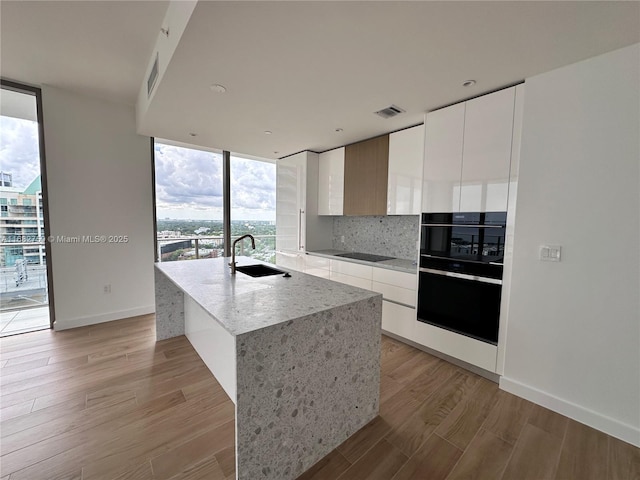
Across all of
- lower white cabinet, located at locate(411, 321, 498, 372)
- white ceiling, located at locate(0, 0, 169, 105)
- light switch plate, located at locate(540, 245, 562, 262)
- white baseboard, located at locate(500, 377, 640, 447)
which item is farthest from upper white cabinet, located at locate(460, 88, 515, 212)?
white ceiling, located at locate(0, 0, 169, 105)

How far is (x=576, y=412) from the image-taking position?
179 cm

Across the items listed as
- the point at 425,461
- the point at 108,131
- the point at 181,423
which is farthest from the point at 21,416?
the point at 108,131

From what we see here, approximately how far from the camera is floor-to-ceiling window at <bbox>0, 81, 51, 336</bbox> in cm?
281

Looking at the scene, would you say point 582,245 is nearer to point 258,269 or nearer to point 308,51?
point 308,51

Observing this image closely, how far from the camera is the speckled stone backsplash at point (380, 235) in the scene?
333 cm

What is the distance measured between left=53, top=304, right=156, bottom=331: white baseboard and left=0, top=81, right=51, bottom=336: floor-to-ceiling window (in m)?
0.19

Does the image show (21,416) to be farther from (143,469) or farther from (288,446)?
(288,446)

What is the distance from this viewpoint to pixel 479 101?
2156 mm

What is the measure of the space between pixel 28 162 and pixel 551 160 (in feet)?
16.5

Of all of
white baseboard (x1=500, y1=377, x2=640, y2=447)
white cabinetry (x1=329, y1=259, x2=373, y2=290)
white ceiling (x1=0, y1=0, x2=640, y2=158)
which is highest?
white ceiling (x1=0, y1=0, x2=640, y2=158)

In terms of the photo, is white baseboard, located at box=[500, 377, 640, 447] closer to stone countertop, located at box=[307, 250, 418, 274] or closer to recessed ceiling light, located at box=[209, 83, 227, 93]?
stone countertop, located at box=[307, 250, 418, 274]

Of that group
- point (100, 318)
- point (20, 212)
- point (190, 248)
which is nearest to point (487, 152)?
point (190, 248)

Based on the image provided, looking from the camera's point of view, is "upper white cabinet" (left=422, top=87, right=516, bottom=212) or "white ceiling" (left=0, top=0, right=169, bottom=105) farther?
"upper white cabinet" (left=422, top=87, right=516, bottom=212)

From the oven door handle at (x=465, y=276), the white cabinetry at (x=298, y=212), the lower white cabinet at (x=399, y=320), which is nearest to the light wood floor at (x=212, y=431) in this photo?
the lower white cabinet at (x=399, y=320)
